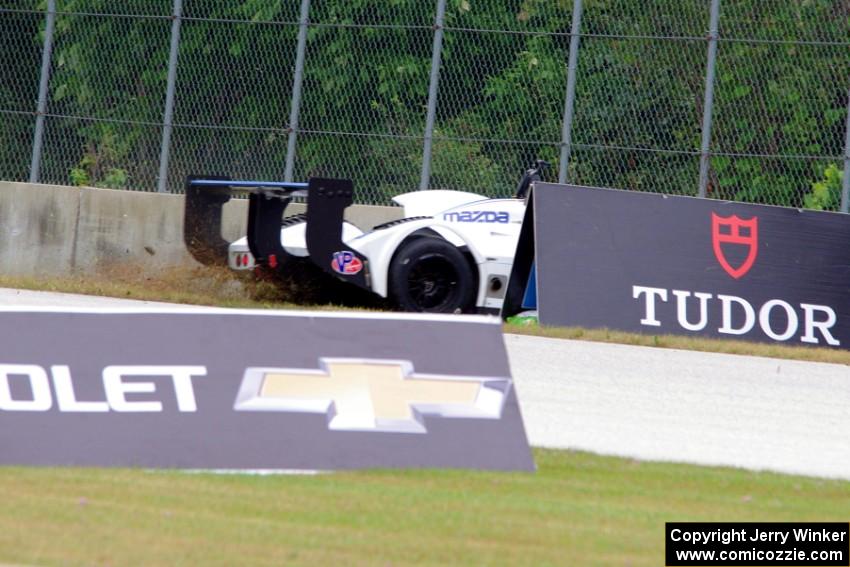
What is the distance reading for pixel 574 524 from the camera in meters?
5.43

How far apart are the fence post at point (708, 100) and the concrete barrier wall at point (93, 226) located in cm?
322

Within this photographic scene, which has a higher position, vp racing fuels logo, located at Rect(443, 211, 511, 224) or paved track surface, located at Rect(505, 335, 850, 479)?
vp racing fuels logo, located at Rect(443, 211, 511, 224)

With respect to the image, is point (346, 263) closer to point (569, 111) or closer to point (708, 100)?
point (569, 111)

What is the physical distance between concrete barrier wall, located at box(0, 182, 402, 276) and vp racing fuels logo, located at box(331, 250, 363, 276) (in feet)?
8.16

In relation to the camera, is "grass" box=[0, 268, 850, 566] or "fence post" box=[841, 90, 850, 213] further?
"fence post" box=[841, 90, 850, 213]

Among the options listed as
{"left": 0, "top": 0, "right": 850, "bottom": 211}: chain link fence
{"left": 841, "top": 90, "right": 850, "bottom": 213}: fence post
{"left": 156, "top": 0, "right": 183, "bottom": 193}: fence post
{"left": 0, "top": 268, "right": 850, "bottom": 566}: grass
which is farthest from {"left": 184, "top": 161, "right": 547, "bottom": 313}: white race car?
{"left": 0, "top": 268, "right": 850, "bottom": 566}: grass

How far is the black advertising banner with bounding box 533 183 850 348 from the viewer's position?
1186cm

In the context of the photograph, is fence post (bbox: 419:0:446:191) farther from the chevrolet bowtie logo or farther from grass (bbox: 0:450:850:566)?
the chevrolet bowtie logo

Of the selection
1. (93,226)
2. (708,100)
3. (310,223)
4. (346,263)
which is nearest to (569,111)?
(708,100)

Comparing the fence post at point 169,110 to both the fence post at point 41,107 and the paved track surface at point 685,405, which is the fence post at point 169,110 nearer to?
the fence post at point 41,107

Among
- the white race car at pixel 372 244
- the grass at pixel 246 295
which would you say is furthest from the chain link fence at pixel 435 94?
the white race car at pixel 372 244

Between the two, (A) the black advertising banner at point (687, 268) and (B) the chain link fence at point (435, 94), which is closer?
(A) the black advertising banner at point (687, 268)

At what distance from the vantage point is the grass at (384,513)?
4.81m

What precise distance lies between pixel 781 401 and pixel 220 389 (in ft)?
14.7
